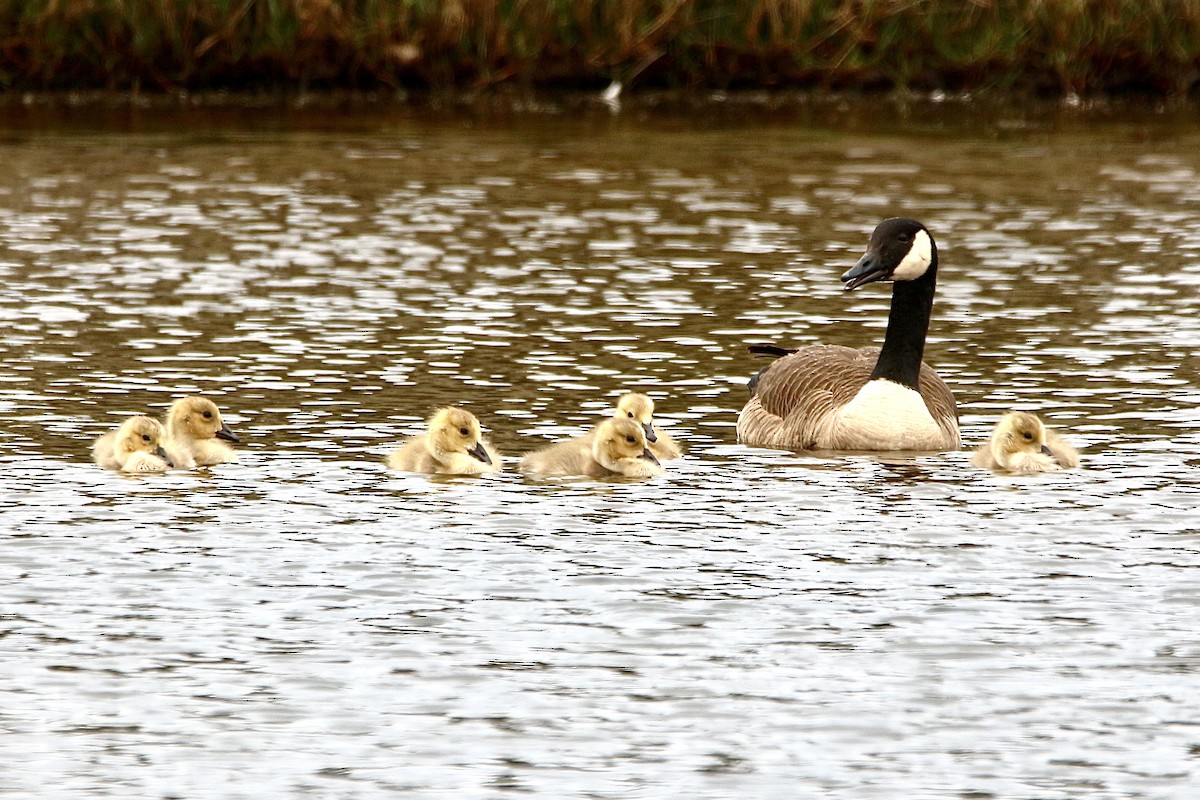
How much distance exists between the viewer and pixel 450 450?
11.0 meters

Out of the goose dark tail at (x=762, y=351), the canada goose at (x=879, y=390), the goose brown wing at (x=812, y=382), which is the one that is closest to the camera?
the canada goose at (x=879, y=390)

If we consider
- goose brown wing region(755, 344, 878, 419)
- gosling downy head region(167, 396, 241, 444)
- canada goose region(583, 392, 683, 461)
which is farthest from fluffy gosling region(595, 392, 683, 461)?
gosling downy head region(167, 396, 241, 444)

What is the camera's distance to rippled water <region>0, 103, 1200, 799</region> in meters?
7.16

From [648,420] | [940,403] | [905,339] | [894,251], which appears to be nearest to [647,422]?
[648,420]

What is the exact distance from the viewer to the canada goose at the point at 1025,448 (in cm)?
1106

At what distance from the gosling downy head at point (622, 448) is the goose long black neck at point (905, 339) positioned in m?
1.50

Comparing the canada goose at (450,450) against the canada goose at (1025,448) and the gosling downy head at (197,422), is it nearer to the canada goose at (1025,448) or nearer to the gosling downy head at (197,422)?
the gosling downy head at (197,422)

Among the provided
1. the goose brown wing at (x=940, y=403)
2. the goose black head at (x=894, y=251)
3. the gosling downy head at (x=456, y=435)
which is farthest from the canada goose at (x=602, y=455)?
the goose black head at (x=894, y=251)

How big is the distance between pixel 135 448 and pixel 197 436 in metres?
0.41

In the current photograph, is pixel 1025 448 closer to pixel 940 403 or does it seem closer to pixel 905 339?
pixel 940 403

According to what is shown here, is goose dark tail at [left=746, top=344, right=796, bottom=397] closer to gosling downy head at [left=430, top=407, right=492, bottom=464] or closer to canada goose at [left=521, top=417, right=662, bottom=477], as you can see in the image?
canada goose at [left=521, top=417, right=662, bottom=477]

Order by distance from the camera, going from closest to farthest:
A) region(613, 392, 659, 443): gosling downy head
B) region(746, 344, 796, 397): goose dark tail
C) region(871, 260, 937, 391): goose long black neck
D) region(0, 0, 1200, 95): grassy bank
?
region(613, 392, 659, 443): gosling downy head < region(871, 260, 937, 391): goose long black neck < region(746, 344, 796, 397): goose dark tail < region(0, 0, 1200, 95): grassy bank

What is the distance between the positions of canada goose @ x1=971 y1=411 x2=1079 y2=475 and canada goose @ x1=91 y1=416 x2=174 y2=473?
154 inches

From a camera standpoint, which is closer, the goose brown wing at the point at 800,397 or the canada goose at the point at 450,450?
the canada goose at the point at 450,450
